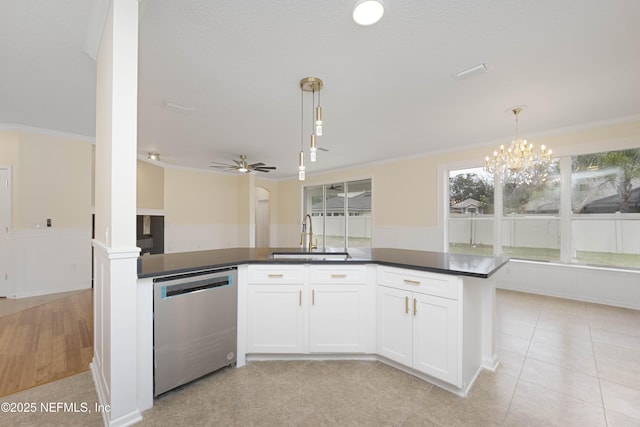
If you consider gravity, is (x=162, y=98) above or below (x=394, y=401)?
above

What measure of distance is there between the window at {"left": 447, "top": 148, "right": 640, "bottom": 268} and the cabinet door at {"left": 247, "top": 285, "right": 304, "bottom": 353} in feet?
13.6

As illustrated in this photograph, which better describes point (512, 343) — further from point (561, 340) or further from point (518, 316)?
point (518, 316)

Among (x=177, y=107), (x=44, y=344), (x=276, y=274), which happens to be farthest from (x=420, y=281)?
(x=44, y=344)

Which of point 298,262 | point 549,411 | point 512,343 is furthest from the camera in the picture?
point 512,343

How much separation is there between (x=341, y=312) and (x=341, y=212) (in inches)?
218

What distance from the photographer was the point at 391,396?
76.0 inches

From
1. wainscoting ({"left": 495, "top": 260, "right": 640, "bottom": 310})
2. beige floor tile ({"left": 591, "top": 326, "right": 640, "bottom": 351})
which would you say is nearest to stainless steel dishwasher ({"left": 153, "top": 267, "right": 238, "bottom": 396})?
beige floor tile ({"left": 591, "top": 326, "right": 640, "bottom": 351})

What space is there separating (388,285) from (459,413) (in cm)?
92

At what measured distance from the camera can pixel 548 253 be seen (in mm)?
4566

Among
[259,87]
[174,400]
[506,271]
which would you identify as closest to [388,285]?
[174,400]

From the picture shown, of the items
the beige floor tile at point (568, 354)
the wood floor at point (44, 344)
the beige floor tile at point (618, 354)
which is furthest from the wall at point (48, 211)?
the beige floor tile at point (618, 354)

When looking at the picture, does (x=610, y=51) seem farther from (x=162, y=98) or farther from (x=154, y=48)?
(x=162, y=98)

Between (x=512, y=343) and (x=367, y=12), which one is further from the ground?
(x=367, y=12)

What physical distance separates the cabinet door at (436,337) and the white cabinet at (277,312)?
36.4 inches
